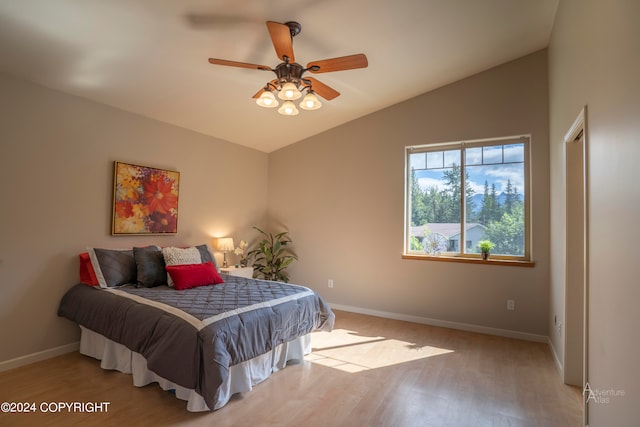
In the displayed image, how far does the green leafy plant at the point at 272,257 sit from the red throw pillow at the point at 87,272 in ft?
7.90

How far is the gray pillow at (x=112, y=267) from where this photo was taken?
130 inches

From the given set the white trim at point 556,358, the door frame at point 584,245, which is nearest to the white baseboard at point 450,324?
the white trim at point 556,358

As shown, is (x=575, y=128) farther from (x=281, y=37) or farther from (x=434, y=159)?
(x=281, y=37)

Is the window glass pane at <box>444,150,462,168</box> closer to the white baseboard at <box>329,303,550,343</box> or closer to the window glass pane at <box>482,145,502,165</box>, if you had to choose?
the window glass pane at <box>482,145,502,165</box>

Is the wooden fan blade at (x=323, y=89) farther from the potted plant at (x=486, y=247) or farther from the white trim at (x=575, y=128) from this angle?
the potted plant at (x=486, y=247)

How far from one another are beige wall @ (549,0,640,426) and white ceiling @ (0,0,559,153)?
110 centimetres

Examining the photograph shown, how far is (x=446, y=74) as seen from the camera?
4.14m

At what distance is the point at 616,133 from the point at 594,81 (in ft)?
1.98

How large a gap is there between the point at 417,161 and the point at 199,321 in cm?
357

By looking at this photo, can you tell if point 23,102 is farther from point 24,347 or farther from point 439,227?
point 439,227

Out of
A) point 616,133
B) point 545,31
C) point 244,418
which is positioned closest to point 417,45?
point 545,31

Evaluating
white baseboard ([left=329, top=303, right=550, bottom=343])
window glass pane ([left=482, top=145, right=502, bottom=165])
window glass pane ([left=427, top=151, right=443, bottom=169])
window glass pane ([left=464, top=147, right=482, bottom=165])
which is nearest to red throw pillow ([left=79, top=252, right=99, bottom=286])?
white baseboard ([left=329, top=303, right=550, bottom=343])

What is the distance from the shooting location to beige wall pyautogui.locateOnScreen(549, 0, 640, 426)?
146 centimetres

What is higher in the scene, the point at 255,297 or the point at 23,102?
the point at 23,102
